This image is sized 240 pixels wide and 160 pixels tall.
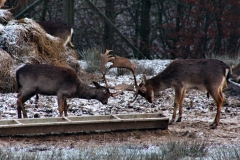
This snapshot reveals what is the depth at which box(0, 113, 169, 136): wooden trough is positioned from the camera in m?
8.77

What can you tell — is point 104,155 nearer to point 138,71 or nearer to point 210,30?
point 138,71

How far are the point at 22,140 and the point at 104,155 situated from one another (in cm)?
179

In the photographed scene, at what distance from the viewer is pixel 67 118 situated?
9.41 m

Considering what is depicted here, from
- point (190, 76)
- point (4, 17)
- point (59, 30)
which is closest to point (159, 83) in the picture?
point (190, 76)

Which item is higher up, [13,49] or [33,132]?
[13,49]

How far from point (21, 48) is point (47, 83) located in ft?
11.0

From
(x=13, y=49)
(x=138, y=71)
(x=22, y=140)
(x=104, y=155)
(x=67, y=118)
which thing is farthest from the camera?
(x=138, y=71)

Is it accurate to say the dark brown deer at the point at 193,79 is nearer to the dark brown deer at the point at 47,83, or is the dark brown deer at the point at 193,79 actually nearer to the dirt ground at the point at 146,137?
the dirt ground at the point at 146,137

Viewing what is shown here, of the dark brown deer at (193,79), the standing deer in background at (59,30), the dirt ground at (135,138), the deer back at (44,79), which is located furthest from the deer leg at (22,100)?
the standing deer in background at (59,30)

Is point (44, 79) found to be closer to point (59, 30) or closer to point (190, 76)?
point (190, 76)

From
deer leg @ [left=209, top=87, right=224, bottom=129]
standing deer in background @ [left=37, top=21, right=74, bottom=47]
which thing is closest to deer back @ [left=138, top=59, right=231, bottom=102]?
deer leg @ [left=209, top=87, right=224, bottom=129]

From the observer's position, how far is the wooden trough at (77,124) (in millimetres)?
8773

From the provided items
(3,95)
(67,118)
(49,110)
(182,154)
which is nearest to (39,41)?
(3,95)

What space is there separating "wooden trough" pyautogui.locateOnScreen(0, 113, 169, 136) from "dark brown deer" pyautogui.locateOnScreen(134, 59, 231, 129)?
976mm
